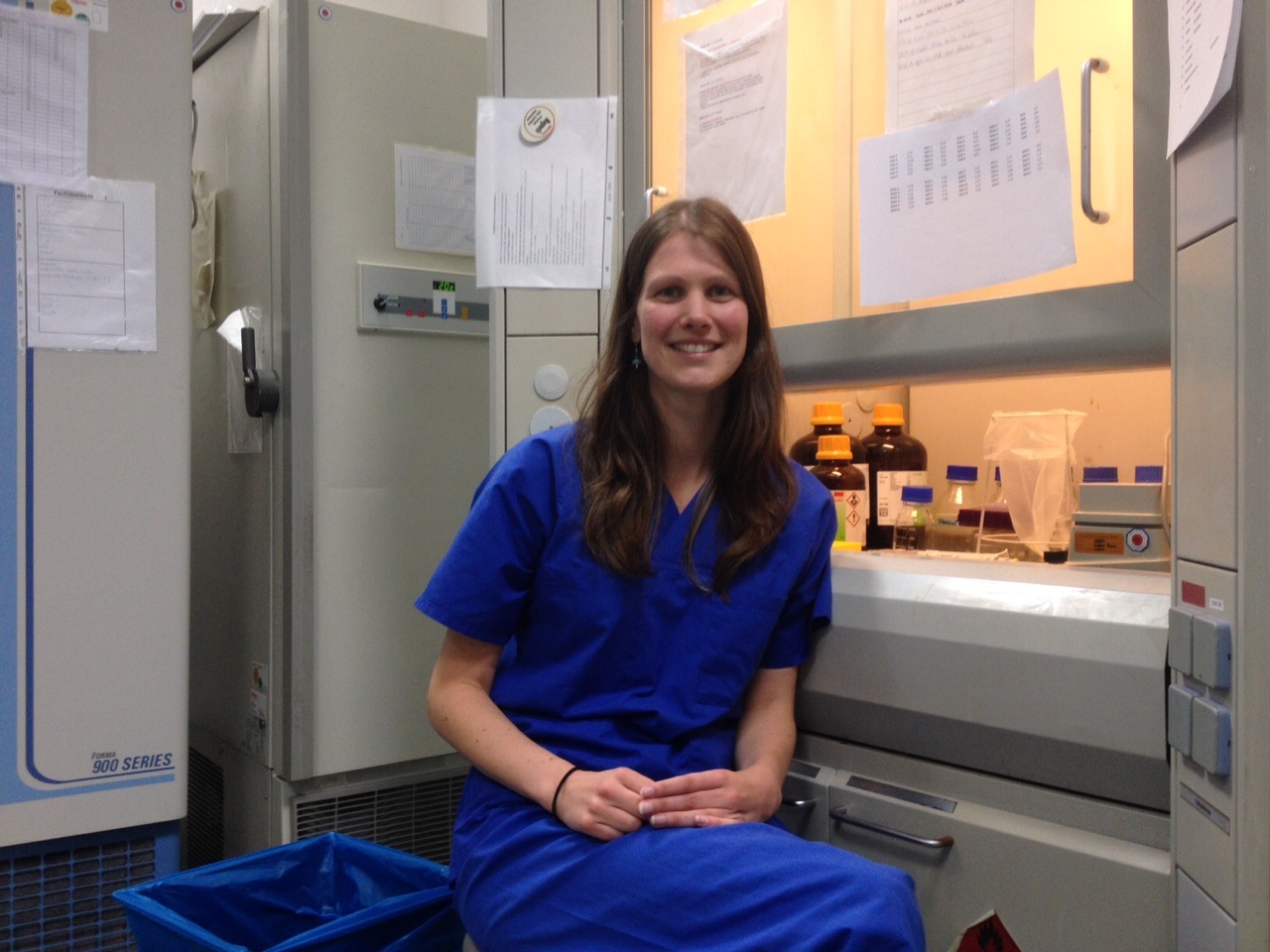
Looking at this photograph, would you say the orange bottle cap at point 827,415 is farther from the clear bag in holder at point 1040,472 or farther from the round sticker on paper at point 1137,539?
the round sticker on paper at point 1137,539

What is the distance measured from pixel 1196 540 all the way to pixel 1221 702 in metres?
0.13

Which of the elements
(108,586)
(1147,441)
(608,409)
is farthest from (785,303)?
(108,586)

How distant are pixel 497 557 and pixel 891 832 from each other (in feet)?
1.79

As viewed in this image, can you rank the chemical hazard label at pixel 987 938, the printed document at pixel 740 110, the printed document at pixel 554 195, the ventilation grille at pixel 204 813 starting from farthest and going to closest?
the ventilation grille at pixel 204 813 < the printed document at pixel 554 195 < the printed document at pixel 740 110 < the chemical hazard label at pixel 987 938

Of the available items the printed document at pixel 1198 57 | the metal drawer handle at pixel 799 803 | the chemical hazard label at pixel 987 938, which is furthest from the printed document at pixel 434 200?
the chemical hazard label at pixel 987 938

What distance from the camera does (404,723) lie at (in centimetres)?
198

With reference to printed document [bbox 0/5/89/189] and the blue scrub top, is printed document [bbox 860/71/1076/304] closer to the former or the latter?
the blue scrub top

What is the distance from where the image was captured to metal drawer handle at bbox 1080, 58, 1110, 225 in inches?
44.1

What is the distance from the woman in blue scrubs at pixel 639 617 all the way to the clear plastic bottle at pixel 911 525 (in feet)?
0.70

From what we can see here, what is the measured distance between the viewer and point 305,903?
1.54 meters

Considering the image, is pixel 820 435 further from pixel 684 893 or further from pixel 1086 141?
pixel 684 893

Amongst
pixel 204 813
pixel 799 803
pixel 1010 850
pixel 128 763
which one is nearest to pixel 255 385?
pixel 128 763

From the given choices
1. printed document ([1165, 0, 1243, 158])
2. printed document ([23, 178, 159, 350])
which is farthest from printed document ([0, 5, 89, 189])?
printed document ([1165, 0, 1243, 158])

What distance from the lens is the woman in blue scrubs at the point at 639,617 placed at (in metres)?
1.10
